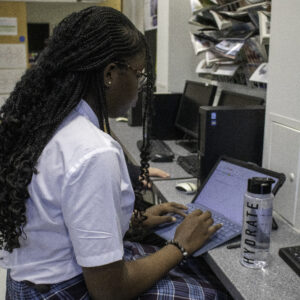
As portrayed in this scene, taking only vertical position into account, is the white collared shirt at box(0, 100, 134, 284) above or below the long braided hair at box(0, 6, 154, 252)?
below

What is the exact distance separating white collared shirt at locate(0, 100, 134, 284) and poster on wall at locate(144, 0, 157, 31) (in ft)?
8.44

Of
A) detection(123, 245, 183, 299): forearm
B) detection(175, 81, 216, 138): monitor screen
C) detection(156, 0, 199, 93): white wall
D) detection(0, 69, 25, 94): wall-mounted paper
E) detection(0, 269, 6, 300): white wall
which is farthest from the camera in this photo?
detection(0, 69, 25, 94): wall-mounted paper

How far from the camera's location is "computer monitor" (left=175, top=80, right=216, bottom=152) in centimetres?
213

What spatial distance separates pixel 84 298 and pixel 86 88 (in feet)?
1.60

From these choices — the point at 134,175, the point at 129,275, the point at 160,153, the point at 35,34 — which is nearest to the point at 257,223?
the point at 129,275

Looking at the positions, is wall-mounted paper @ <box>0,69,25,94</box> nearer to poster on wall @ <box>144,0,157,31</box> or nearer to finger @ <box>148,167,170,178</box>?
poster on wall @ <box>144,0,157,31</box>

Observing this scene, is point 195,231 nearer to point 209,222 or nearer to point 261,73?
point 209,222

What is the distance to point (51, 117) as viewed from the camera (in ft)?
2.77

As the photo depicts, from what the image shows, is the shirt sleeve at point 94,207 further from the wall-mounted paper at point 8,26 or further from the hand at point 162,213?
the wall-mounted paper at point 8,26

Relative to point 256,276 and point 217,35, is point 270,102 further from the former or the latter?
point 217,35

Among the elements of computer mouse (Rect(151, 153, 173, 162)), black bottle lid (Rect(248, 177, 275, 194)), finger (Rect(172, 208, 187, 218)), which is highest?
black bottle lid (Rect(248, 177, 275, 194))

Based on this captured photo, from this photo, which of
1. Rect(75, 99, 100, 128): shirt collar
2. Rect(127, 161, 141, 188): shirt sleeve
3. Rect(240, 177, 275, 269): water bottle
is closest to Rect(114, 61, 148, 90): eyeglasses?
Rect(75, 99, 100, 128): shirt collar

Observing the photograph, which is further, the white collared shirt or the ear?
the ear

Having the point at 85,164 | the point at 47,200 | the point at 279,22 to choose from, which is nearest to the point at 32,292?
the point at 47,200
